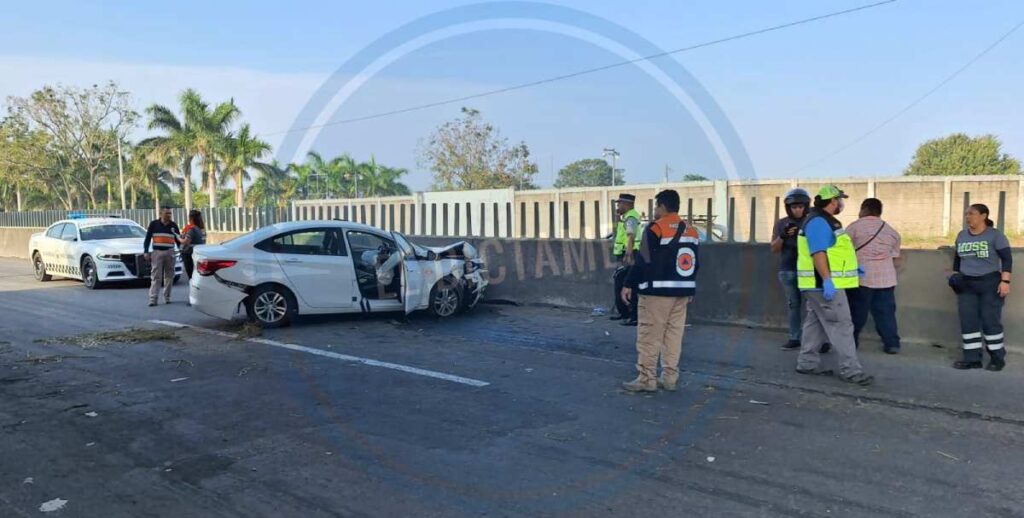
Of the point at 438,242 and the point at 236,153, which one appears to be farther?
the point at 236,153

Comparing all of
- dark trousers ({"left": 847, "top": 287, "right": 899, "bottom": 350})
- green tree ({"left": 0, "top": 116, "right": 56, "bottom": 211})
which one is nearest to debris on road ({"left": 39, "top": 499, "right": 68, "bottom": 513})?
dark trousers ({"left": 847, "top": 287, "right": 899, "bottom": 350})

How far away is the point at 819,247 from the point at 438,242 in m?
8.60

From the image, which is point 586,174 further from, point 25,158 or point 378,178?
point 25,158

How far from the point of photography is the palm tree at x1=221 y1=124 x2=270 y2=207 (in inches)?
1770

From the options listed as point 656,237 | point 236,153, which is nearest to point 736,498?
point 656,237

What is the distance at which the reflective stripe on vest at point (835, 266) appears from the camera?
685 centimetres

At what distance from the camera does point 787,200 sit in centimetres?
774

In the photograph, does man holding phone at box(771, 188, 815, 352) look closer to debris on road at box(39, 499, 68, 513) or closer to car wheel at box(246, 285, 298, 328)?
car wheel at box(246, 285, 298, 328)

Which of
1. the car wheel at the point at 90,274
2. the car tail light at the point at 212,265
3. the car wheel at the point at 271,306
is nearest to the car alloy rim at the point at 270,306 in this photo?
the car wheel at the point at 271,306

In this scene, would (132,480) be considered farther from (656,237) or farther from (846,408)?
(846,408)

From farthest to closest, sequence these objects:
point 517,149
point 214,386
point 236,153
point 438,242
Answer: point 236,153, point 517,149, point 438,242, point 214,386

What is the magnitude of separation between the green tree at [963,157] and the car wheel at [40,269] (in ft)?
130

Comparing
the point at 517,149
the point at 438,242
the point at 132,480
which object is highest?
the point at 517,149

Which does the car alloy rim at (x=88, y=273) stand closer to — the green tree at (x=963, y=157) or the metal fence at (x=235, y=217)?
the metal fence at (x=235, y=217)
